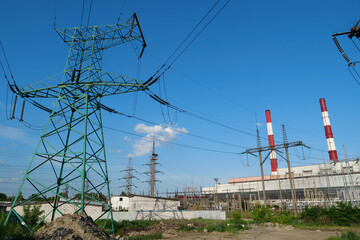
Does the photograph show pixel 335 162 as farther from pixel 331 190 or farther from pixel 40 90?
pixel 40 90

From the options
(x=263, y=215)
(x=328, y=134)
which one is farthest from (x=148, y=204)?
(x=328, y=134)

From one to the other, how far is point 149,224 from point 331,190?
43777 mm

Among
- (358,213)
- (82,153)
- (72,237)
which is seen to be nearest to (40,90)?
(82,153)

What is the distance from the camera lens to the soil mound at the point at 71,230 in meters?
9.28

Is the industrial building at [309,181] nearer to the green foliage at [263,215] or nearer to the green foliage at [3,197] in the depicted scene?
the green foliage at [263,215]

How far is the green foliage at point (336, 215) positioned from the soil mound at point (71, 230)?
76.7ft

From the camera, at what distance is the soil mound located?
30.5 feet

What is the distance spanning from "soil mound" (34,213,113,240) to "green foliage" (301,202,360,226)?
23386mm

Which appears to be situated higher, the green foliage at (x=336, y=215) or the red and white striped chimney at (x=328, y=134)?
the red and white striped chimney at (x=328, y=134)

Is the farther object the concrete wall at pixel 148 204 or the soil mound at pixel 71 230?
the concrete wall at pixel 148 204

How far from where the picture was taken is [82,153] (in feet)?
39.5

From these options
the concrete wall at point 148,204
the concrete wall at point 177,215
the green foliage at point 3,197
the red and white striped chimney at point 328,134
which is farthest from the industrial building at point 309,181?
→ the green foliage at point 3,197

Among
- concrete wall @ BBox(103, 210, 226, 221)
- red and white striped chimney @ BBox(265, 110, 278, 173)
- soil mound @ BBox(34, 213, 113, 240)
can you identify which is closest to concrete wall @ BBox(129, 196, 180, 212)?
concrete wall @ BBox(103, 210, 226, 221)

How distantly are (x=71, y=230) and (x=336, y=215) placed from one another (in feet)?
82.2
